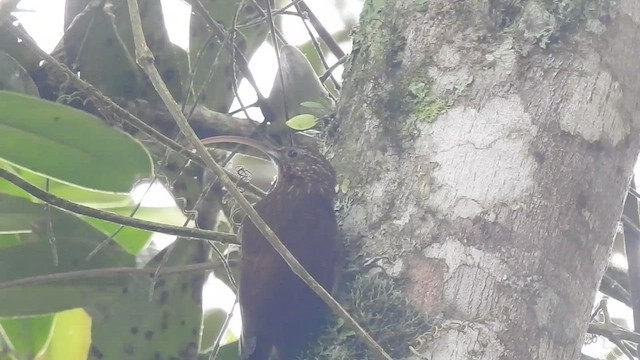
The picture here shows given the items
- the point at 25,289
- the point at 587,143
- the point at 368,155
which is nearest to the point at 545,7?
the point at 587,143

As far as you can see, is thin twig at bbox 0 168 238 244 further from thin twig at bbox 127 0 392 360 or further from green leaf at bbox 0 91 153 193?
thin twig at bbox 127 0 392 360

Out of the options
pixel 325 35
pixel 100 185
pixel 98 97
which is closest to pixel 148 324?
pixel 100 185

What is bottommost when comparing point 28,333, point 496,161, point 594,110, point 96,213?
point 28,333

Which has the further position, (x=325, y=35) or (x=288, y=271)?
(x=325, y=35)

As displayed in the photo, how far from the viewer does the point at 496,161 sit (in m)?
1.57

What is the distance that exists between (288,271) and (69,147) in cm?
51

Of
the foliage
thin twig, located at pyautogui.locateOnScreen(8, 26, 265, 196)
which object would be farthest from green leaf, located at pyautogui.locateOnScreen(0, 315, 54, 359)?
thin twig, located at pyautogui.locateOnScreen(8, 26, 265, 196)

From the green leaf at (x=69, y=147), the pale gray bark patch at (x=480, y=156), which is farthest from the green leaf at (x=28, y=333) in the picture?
the pale gray bark patch at (x=480, y=156)

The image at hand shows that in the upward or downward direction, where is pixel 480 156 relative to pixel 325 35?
downward

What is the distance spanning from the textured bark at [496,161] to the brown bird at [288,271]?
8cm

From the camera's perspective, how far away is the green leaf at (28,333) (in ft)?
6.64

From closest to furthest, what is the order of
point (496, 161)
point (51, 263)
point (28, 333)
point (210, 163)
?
point (210, 163) → point (496, 161) → point (51, 263) → point (28, 333)

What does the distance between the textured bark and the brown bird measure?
0.08m

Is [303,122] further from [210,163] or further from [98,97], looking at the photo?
[210,163]
